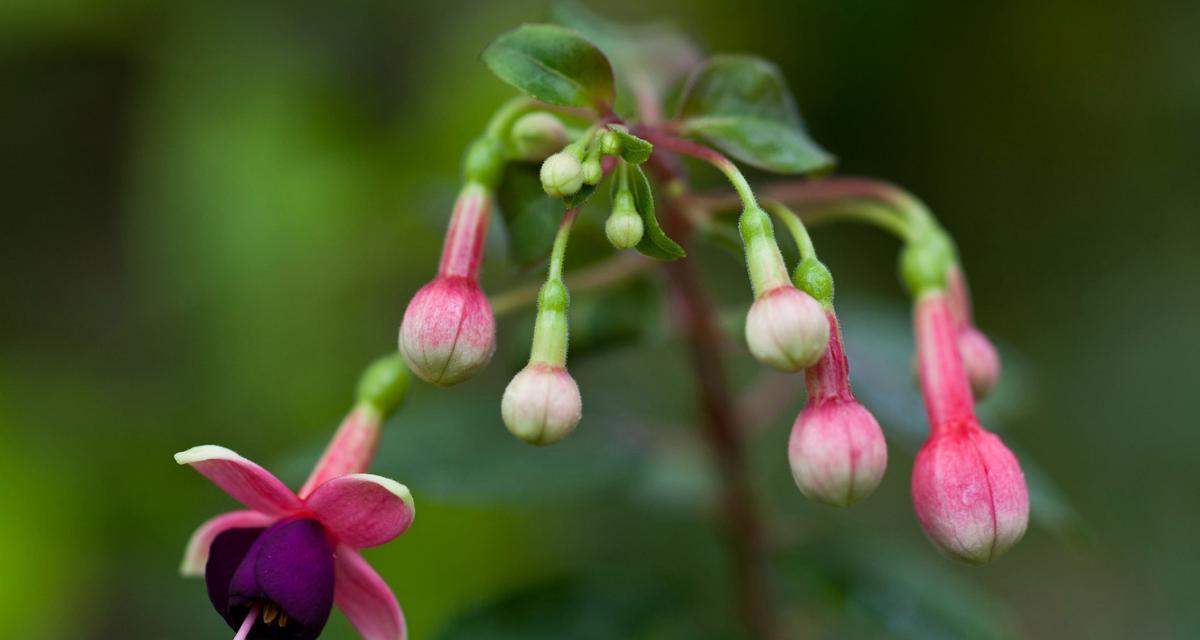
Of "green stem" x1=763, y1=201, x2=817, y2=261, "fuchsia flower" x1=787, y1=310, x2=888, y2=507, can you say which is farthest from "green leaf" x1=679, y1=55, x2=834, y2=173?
"fuchsia flower" x1=787, y1=310, x2=888, y2=507

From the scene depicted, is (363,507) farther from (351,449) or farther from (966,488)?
(966,488)

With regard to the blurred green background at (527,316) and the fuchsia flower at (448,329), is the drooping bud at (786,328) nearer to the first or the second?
the fuchsia flower at (448,329)

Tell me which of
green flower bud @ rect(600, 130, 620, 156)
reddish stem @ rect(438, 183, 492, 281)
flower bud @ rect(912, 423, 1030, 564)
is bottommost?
flower bud @ rect(912, 423, 1030, 564)

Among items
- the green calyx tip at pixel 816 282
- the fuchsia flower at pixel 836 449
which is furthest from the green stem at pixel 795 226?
the fuchsia flower at pixel 836 449

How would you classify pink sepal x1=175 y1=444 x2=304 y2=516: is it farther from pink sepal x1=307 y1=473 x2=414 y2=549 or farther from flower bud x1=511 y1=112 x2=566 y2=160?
flower bud x1=511 y1=112 x2=566 y2=160

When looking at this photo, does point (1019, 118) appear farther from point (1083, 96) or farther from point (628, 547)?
point (628, 547)

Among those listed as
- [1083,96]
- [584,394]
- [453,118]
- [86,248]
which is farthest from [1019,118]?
[86,248]
